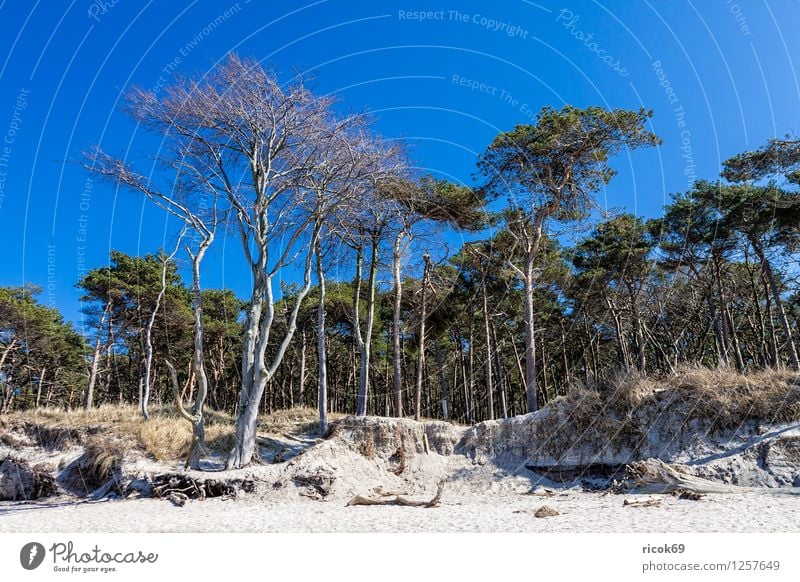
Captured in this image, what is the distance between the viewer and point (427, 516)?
10.1m

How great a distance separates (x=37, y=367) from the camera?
30594 mm

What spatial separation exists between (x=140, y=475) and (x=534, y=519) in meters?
10.1

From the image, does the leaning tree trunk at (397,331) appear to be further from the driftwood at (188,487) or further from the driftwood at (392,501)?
the driftwood at (188,487)

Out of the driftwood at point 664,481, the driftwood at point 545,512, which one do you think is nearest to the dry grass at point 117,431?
the driftwood at point 545,512

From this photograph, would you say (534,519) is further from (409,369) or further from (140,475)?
(409,369)

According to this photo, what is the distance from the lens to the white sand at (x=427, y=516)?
848 cm

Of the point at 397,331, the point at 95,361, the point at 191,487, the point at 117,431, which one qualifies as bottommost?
the point at 191,487

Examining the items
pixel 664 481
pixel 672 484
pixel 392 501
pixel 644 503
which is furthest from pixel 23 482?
pixel 672 484

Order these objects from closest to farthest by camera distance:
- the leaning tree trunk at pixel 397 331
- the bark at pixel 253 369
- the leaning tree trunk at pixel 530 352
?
the bark at pixel 253 369 → the leaning tree trunk at pixel 530 352 → the leaning tree trunk at pixel 397 331

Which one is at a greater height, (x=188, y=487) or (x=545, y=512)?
(x=188, y=487)

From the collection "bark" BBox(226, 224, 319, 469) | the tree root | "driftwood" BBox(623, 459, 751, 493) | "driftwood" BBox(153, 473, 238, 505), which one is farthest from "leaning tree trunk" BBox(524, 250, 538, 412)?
"driftwood" BBox(153, 473, 238, 505)

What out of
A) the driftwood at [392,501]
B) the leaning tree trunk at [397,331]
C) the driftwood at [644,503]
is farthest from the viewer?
the leaning tree trunk at [397,331]

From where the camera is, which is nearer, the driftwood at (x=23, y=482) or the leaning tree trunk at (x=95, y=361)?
the driftwood at (x=23, y=482)

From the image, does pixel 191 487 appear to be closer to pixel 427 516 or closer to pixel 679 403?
pixel 427 516
